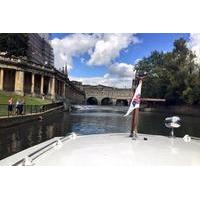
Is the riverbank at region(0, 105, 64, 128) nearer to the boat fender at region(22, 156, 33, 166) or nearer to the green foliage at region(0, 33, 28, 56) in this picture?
the green foliage at region(0, 33, 28, 56)

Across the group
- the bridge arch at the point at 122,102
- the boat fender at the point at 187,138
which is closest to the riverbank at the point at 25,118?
the bridge arch at the point at 122,102

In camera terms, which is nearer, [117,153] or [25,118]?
[117,153]

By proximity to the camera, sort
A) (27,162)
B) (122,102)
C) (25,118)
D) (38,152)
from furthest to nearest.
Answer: (25,118)
(122,102)
(38,152)
(27,162)

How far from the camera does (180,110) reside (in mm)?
6672

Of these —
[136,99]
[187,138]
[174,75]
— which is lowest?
[187,138]

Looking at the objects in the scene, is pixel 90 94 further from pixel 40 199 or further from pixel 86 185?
pixel 40 199

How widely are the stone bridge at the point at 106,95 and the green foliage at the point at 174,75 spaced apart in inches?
11.8

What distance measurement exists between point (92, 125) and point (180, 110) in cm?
126

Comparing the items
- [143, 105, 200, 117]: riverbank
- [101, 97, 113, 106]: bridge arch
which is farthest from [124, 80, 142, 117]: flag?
[101, 97, 113, 106]: bridge arch

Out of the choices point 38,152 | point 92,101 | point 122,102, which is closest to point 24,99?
point 92,101

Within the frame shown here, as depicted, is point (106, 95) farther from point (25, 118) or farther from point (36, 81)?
point (25, 118)

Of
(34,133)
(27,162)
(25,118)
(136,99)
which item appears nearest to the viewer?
(27,162)
